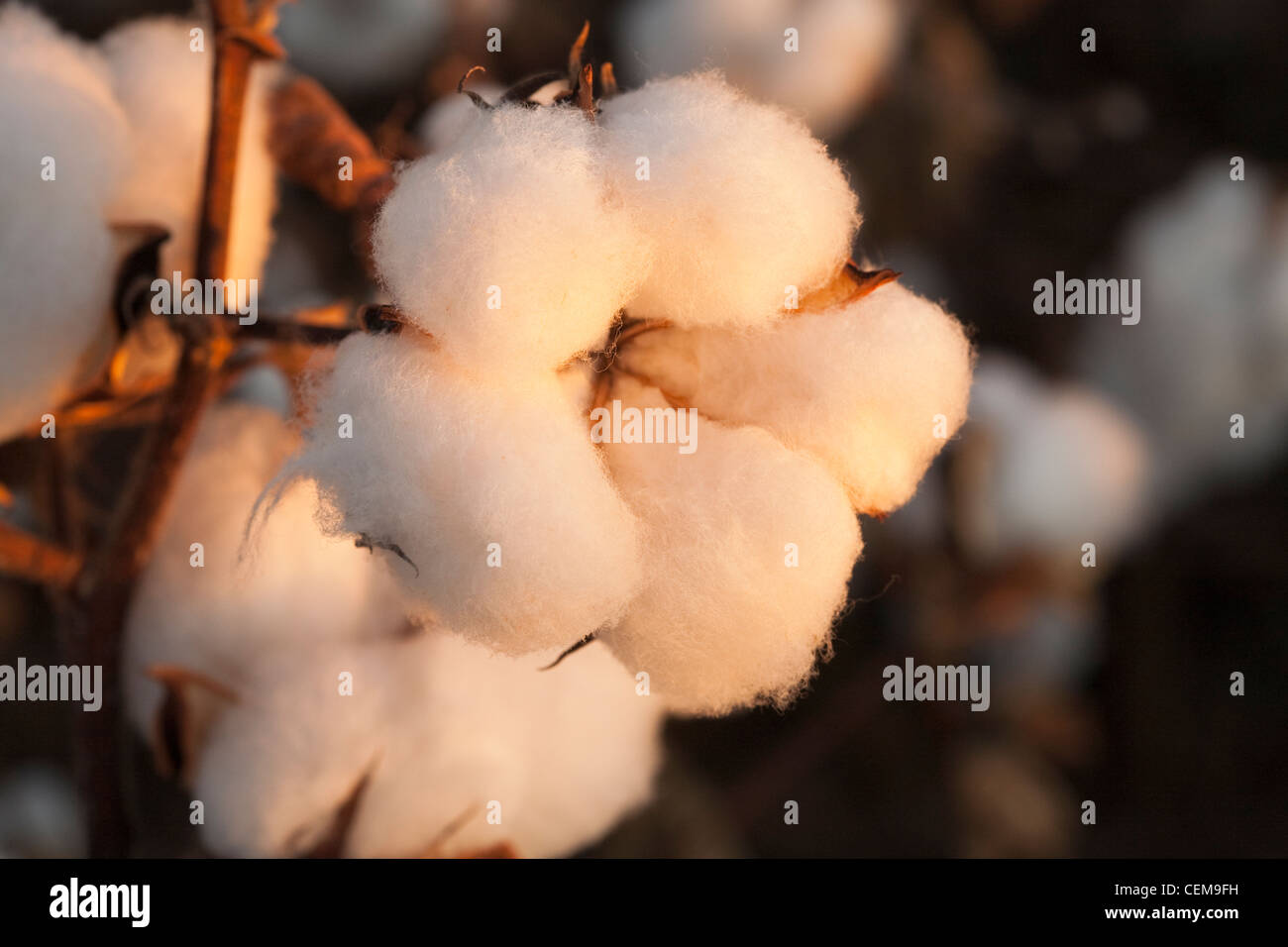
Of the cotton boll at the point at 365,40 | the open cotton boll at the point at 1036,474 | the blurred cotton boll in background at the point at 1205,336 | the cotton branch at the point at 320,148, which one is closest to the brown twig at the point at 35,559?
the cotton branch at the point at 320,148

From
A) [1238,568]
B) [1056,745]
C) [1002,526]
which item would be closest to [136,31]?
[1002,526]

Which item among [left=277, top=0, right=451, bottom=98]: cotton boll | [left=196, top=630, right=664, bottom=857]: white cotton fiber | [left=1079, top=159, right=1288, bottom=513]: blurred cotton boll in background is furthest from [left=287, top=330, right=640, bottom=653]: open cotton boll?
[left=1079, top=159, right=1288, bottom=513]: blurred cotton boll in background

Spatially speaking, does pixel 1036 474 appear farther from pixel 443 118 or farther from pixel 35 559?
pixel 35 559

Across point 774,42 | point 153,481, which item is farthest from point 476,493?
point 774,42

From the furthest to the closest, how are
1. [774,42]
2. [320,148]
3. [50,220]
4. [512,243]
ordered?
1. [774,42]
2. [320,148]
3. [50,220]
4. [512,243]

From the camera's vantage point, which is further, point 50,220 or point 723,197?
point 50,220

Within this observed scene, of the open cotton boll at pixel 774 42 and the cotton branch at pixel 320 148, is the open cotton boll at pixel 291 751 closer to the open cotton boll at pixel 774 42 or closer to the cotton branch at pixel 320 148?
the cotton branch at pixel 320 148

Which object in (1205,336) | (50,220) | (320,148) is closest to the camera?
(50,220)

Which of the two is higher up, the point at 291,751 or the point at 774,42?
the point at 774,42
